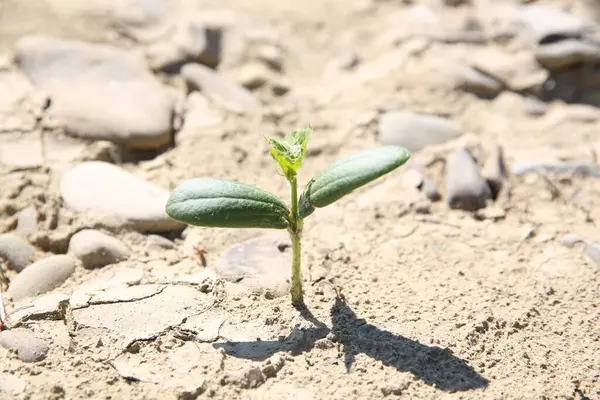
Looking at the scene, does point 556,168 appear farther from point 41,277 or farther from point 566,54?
point 41,277

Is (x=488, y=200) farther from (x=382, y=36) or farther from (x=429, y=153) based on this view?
(x=382, y=36)

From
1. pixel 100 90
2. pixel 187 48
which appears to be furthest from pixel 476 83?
pixel 100 90

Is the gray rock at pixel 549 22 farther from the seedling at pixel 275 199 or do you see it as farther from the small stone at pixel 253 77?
the seedling at pixel 275 199

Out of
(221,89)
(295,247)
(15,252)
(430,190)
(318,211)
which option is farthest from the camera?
(221,89)

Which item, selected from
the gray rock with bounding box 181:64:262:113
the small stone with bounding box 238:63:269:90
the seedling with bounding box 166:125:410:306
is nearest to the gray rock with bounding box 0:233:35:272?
the seedling with bounding box 166:125:410:306

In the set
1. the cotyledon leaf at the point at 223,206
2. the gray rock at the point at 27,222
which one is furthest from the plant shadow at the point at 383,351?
the gray rock at the point at 27,222

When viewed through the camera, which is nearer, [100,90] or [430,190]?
[430,190]
